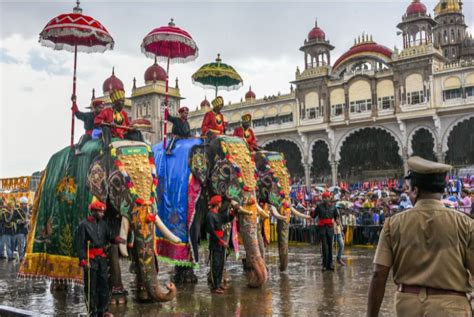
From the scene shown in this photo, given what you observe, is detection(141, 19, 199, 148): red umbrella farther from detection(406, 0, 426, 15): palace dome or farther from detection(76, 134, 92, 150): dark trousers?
detection(406, 0, 426, 15): palace dome

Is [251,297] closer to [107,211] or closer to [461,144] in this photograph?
[107,211]

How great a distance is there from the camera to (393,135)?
33.4 metres

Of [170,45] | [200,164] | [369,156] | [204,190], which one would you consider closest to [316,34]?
[369,156]

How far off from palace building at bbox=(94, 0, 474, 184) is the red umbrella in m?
17.7

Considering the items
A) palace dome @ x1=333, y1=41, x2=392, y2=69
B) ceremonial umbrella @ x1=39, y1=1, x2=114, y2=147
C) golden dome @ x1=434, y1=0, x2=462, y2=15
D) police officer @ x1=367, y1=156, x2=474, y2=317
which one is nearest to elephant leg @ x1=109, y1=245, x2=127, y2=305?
ceremonial umbrella @ x1=39, y1=1, x2=114, y2=147

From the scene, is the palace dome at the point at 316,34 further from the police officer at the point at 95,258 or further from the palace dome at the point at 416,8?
the police officer at the point at 95,258

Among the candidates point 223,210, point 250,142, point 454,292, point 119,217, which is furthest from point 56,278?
point 454,292

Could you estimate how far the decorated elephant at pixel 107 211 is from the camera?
6527 mm

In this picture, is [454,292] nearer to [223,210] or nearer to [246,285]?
[223,210]

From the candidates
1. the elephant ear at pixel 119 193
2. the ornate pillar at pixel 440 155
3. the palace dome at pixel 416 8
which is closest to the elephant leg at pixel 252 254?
the elephant ear at pixel 119 193

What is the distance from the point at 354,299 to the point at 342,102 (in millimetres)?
29539

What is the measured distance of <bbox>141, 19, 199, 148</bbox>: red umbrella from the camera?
10273 mm

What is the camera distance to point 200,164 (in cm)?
851

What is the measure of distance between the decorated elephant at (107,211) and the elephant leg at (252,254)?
56.5 inches
